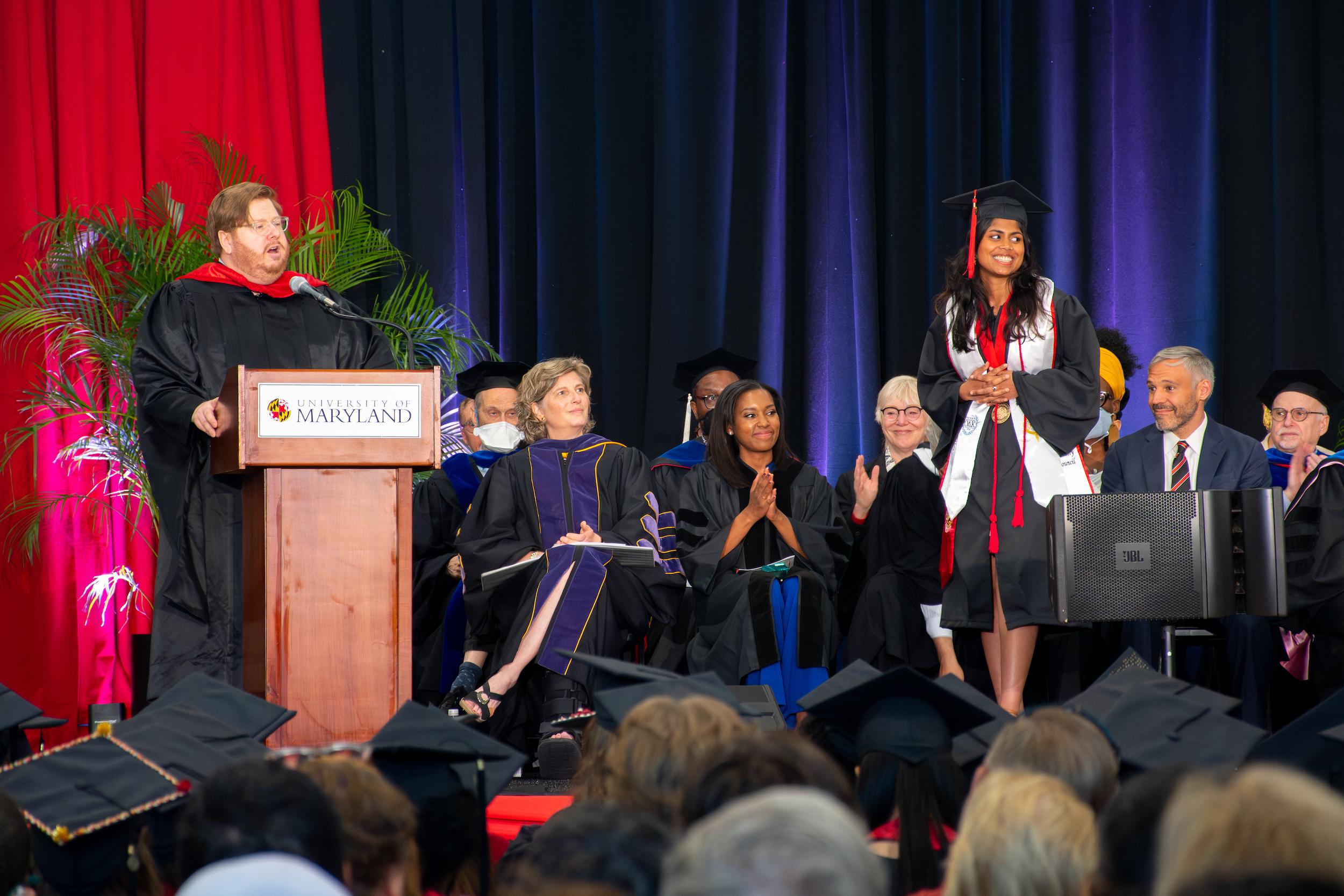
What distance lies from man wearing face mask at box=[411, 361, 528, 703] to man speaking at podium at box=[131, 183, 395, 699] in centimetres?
102

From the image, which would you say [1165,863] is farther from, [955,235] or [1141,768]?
[955,235]

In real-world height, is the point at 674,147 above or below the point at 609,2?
below

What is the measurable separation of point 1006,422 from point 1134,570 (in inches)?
26.6

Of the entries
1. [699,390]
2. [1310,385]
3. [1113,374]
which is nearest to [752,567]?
[699,390]

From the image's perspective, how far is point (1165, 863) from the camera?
1260 millimetres

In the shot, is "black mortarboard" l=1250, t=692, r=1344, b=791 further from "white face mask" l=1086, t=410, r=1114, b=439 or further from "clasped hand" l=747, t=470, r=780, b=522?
"white face mask" l=1086, t=410, r=1114, b=439

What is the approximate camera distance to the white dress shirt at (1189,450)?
16.4ft

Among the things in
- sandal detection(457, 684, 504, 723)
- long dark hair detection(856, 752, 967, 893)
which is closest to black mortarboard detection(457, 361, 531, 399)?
sandal detection(457, 684, 504, 723)

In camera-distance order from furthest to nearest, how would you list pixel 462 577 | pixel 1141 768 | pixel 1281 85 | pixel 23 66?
pixel 1281 85
pixel 23 66
pixel 462 577
pixel 1141 768

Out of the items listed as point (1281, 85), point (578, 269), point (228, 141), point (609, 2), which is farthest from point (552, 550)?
point (1281, 85)

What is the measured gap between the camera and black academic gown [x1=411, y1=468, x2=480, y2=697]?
17.8 ft

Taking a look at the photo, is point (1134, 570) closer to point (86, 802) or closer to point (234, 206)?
point (86, 802)

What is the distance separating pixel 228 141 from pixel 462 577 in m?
2.64

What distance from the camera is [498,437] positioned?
5.95 meters
